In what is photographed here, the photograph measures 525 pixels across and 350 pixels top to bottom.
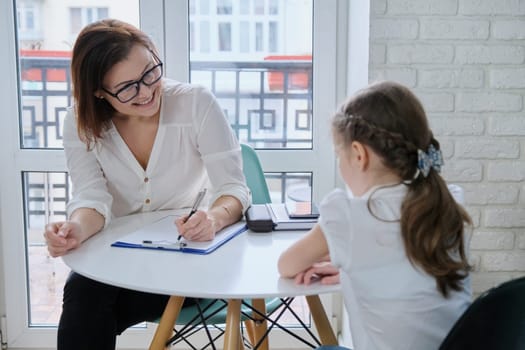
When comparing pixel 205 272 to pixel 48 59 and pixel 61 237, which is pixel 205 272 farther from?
pixel 48 59

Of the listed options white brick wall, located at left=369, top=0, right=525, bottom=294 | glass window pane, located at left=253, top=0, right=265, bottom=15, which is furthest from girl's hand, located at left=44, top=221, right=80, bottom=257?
glass window pane, located at left=253, top=0, right=265, bottom=15

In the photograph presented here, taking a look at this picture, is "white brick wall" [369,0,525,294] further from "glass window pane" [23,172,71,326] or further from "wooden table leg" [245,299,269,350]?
"glass window pane" [23,172,71,326]

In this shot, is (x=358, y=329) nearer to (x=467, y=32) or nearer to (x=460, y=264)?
(x=460, y=264)

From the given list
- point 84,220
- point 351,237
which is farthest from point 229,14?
point 351,237

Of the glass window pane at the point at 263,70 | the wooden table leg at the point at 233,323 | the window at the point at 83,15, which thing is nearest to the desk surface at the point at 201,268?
the wooden table leg at the point at 233,323

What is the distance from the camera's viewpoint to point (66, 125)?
5.23ft

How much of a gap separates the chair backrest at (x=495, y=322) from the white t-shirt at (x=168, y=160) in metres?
0.82

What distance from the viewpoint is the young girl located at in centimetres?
91

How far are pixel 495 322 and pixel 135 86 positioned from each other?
3.55 feet

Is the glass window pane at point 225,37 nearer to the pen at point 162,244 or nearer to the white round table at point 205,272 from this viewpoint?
the white round table at point 205,272

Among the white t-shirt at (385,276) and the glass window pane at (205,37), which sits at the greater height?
the glass window pane at (205,37)

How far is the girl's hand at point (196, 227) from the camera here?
1233mm

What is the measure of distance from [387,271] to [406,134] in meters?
0.23

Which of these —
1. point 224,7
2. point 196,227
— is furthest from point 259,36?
point 196,227
